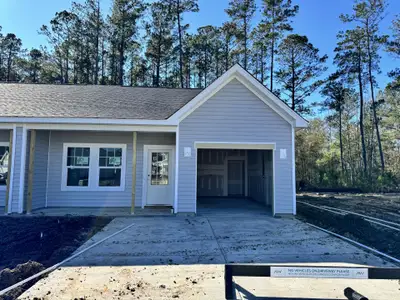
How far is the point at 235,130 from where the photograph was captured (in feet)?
27.7

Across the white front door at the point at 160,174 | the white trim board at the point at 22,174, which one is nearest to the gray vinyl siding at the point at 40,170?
the white trim board at the point at 22,174

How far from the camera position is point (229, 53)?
25.0 m

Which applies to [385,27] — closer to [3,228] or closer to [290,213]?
[290,213]

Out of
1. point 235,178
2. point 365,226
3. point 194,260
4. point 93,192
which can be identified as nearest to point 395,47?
point 235,178

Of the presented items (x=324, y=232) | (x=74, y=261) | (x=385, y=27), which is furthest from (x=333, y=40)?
(x=74, y=261)

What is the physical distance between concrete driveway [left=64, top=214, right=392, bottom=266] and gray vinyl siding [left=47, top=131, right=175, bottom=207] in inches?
79.3

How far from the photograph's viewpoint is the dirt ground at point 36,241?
373 centimetres

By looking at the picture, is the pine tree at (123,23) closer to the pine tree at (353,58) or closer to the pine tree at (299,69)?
the pine tree at (299,69)

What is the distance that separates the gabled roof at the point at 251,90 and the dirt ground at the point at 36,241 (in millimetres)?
3912

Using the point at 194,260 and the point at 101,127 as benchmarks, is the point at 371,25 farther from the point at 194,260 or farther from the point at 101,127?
the point at 194,260

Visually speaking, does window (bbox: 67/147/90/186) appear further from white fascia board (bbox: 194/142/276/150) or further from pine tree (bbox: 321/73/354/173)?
pine tree (bbox: 321/73/354/173)

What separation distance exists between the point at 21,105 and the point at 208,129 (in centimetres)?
617

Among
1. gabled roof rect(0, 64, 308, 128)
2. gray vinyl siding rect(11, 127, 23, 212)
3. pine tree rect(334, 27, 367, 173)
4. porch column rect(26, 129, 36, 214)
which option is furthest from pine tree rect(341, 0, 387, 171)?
gray vinyl siding rect(11, 127, 23, 212)

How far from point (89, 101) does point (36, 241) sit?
5.63m
